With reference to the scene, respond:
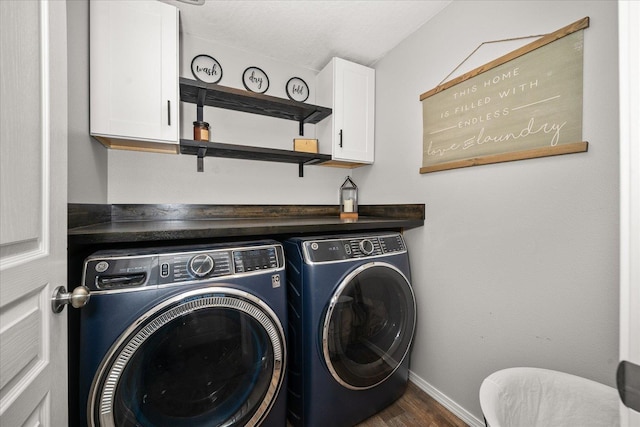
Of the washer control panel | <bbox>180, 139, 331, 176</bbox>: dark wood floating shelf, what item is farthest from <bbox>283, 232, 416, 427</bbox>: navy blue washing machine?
<bbox>180, 139, 331, 176</bbox>: dark wood floating shelf

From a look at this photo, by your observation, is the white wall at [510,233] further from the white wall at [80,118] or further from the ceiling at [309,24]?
the white wall at [80,118]

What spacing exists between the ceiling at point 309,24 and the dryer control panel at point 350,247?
1405 mm

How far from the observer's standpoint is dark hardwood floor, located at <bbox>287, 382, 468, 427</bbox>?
1407 mm

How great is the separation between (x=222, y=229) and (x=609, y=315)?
158 centimetres

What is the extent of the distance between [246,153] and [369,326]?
1408mm

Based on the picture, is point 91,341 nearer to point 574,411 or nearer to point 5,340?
point 5,340

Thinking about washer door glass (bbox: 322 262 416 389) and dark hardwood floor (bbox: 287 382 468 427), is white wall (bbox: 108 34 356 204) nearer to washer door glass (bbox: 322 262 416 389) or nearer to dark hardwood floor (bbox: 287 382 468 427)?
washer door glass (bbox: 322 262 416 389)

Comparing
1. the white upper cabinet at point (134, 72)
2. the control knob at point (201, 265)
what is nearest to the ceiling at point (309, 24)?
the white upper cabinet at point (134, 72)

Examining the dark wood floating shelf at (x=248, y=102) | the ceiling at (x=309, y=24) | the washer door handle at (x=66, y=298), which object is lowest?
the washer door handle at (x=66, y=298)

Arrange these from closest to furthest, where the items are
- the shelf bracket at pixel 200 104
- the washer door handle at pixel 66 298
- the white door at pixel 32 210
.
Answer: the white door at pixel 32 210
the washer door handle at pixel 66 298
the shelf bracket at pixel 200 104

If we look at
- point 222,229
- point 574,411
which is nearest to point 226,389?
point 222,229

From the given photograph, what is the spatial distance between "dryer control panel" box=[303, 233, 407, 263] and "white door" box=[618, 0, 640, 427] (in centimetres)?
95

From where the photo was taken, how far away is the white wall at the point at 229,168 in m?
1.70

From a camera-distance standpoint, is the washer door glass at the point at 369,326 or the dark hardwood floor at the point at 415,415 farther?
the dark hardwood floor at the point at 415,415
